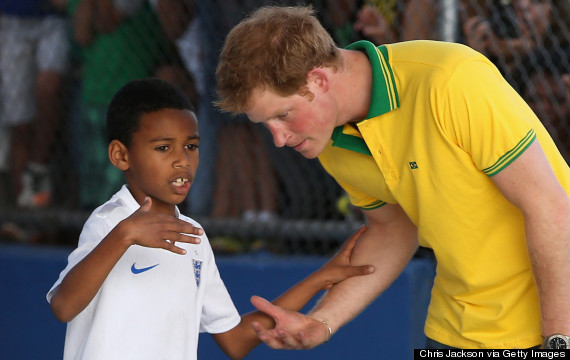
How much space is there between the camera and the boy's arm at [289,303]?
285 centimetres

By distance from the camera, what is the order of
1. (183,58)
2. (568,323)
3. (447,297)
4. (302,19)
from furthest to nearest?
(183,58)
(447,297)
(302,19)
(568,323)

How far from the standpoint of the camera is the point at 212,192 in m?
4.63

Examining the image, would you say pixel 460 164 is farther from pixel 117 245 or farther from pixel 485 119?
pixel 117 245

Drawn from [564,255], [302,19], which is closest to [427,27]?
[302,19]

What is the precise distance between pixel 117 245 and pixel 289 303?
78 cm

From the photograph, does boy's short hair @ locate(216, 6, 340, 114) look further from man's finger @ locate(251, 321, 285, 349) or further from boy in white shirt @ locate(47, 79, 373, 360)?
man's finger @ locate(251, 321, 285, 349)

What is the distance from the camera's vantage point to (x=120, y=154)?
8.86ft

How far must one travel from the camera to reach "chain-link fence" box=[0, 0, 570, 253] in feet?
12.4

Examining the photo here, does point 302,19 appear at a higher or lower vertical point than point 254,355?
higher

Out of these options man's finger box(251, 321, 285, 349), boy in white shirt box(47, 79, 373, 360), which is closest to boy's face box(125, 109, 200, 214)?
boy in white shirt box(47, 79, 373, 360)

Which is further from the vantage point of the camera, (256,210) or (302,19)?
(256,210)

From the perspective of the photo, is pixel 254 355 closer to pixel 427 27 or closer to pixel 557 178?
pixel 427 27

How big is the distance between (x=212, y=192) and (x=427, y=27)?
1.45m

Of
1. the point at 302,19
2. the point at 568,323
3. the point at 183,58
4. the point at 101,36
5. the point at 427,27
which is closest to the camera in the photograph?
the point at 568,323
